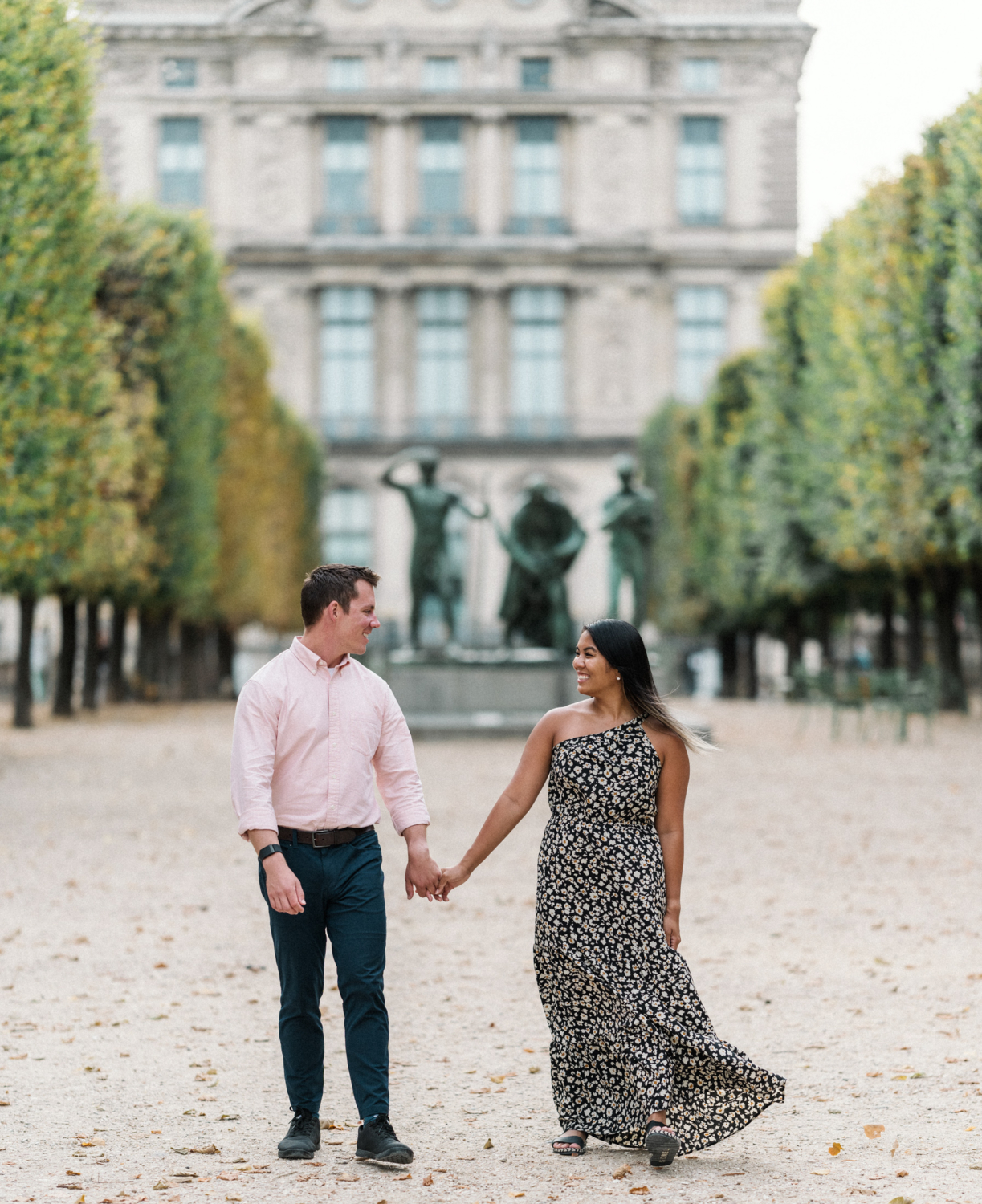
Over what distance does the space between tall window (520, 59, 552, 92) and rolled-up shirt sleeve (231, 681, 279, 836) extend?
57.4 metres

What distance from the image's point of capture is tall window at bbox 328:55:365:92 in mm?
60094

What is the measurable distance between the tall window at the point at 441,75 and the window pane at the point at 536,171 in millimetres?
2467

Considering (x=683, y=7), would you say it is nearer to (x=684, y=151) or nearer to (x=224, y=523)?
(x=684, y=151)

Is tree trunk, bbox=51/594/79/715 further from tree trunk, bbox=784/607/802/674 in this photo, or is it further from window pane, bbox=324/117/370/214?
window pane, bbox=324/117/370/214

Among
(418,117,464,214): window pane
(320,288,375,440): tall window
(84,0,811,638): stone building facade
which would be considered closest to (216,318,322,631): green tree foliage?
(320,288,375,440): tall window

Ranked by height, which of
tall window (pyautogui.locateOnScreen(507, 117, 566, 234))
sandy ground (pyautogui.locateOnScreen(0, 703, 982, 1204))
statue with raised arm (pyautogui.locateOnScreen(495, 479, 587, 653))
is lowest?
sandy ground (pyautogui.locateOnScreen(0, 703, 982, 1204))

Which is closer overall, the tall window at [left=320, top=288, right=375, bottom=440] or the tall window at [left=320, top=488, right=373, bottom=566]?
the tall window at [left=320, top=488, right=373, bottom=566]

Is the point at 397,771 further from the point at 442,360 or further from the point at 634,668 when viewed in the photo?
the point at 442,360

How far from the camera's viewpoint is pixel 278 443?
44375 mm

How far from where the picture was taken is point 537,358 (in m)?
59.7

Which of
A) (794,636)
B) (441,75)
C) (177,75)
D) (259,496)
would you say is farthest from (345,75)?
(794,636)

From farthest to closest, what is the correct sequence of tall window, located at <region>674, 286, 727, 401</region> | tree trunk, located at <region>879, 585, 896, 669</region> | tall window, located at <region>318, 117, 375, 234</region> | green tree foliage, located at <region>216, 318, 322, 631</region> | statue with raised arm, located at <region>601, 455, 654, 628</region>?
tall window, located at <region>674, 286, 727, 401</region> < tall window, located at <region>318, 117, 375, 234</region> < green tree foliage, located at <region>216, 318, 322, 631</region> < tree trunk, located at <region>879, 585, 896, 669</region> < statue with raised arm, located at <region>601, 455, 654, 628</region>

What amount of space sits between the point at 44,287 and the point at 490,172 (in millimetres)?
41232

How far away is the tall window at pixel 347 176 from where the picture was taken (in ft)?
196
